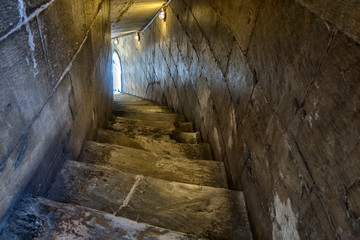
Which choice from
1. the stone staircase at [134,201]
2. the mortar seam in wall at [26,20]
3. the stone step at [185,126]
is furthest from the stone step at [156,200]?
the stone step at [185,126]

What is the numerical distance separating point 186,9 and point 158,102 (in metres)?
3.03

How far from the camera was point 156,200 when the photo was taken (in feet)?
5.21

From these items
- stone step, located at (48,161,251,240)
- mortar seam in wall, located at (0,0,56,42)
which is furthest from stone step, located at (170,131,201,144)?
mortar seam in wall, located at (0,0,56,42)

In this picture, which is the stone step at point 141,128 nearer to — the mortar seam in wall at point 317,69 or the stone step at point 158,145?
the stone step at point 158,145

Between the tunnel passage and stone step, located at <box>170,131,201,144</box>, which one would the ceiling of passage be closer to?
the tunnel passage

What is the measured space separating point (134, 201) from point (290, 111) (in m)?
1.06

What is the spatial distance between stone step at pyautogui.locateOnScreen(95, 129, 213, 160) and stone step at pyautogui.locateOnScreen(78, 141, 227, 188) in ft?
1.09

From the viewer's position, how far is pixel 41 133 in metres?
1.36

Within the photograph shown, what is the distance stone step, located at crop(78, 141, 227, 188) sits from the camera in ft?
6.58

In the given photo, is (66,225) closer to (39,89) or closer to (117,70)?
(39,89)

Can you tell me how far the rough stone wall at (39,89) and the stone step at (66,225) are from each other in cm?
8

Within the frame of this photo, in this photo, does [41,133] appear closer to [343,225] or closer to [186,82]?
[343,225]

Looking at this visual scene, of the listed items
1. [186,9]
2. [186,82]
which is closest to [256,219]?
[186,82]

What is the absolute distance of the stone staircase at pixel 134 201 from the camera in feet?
3.89
